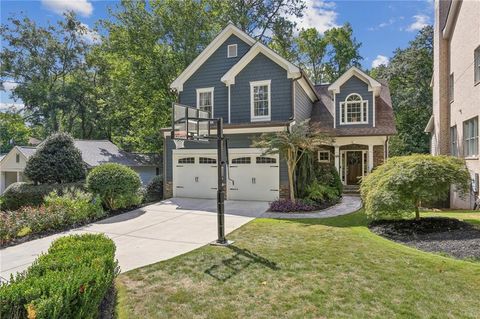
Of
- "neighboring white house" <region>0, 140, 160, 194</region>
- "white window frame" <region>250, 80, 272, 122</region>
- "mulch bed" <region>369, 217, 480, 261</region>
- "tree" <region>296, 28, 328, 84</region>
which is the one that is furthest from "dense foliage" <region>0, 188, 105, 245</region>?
"tree" <region>296, 28, 328, 84</region>

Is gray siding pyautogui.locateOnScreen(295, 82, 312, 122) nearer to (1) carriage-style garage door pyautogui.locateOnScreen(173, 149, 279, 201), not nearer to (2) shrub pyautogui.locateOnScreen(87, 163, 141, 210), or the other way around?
(1) carriage-style garage door pyautogui.locateOnScreen(173, 149, 279, 201)

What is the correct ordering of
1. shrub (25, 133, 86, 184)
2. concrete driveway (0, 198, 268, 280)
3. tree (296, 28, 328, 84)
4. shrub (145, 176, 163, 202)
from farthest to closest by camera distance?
1. tree (296, 28, 328, 84)
2. shrub (145, 176, 163, 202)
3. shrub (25, 133, 86, 184)
4. concrete driveway (0, 198, 268, 280)

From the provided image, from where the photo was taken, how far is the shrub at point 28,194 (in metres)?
13.4

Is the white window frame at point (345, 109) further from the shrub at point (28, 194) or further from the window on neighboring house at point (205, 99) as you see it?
the shrub at point (28, 194)

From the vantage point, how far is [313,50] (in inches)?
1264

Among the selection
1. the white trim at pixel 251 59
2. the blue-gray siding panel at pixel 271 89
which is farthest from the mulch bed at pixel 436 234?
the white trim at pixel 251 59

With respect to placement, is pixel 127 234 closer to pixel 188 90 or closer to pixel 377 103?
pixel 188 90

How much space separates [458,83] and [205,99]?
1230 centimetres

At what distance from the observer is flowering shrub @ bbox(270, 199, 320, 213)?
1200 centimetres

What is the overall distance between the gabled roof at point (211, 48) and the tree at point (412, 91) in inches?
673

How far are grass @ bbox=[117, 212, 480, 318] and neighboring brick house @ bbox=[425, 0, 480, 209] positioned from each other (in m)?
5.50

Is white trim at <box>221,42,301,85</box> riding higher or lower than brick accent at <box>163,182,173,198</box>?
higher

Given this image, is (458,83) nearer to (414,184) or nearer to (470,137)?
(470,137)

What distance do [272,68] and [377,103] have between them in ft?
24.0
